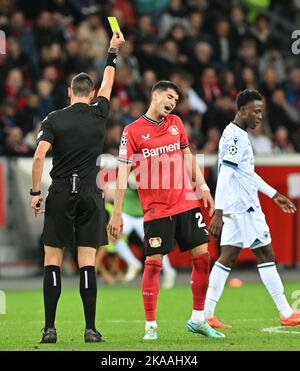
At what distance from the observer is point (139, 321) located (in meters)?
13.4

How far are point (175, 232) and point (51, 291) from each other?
4.61 feet

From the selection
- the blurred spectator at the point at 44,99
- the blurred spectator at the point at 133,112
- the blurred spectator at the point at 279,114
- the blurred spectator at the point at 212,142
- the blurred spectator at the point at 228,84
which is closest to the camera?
the blurred spectator at the point at 44,99

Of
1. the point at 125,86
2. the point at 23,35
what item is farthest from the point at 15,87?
the point at 125,86

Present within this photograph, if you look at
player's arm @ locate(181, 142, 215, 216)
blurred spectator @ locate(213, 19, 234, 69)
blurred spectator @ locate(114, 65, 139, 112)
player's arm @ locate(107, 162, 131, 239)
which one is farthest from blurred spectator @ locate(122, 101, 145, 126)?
player's arm @ locate(107, 162, 131, 239)

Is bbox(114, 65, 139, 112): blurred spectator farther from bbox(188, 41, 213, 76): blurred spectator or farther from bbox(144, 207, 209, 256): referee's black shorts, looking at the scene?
bbox(144, 207, 209, 256): referee's black shorts

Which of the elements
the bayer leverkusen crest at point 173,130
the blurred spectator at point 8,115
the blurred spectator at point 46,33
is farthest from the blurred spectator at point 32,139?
the bayer leverkusen crest at point 173,130

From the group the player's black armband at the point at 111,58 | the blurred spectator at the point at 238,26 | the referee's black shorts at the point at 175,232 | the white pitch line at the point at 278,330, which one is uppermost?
the blurred spectator at the point at 238,26

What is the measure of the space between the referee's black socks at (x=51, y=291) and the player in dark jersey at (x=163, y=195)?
0.89 metres

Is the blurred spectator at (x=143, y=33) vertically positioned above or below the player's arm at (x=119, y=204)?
above

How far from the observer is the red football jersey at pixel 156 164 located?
11.4 meters

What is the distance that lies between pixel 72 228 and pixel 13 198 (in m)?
10.1

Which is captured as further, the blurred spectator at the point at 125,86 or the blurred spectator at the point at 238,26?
the blurred spectator at the point at 238,26

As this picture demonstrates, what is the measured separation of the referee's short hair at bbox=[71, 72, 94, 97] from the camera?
11.0 meters

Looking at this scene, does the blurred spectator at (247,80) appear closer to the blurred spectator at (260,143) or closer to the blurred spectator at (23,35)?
the blurred spectator at (260,143)
